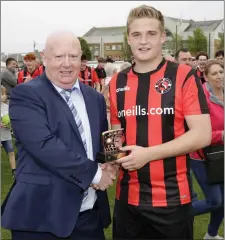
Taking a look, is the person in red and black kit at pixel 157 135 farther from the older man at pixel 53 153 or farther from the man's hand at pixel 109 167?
the older man at pixel 53 153

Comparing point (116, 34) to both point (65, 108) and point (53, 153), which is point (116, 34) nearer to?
point (65, 108)

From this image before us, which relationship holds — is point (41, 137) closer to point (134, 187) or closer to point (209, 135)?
point (134, 187)

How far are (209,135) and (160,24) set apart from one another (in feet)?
2.17

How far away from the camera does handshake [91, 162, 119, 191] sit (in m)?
2.29

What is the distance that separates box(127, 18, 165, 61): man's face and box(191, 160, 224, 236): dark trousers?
6.35 feet

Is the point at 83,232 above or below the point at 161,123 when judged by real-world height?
below

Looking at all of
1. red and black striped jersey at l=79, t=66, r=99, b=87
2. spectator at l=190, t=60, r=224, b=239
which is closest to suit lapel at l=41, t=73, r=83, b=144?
spectator at l=190, t=60, r=224, b=239

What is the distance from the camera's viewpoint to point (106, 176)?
231cm

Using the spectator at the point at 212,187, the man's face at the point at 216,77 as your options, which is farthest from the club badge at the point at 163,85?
the man's face at the point at 216,77

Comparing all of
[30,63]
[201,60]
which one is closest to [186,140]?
[201,60]

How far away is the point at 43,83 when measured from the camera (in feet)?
7.37

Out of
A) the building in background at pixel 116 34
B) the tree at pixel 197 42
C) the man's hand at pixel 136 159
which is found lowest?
the man's hand at pixel 136 159

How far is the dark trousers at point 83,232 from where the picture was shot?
2183 millimetres

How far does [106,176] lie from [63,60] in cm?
67
